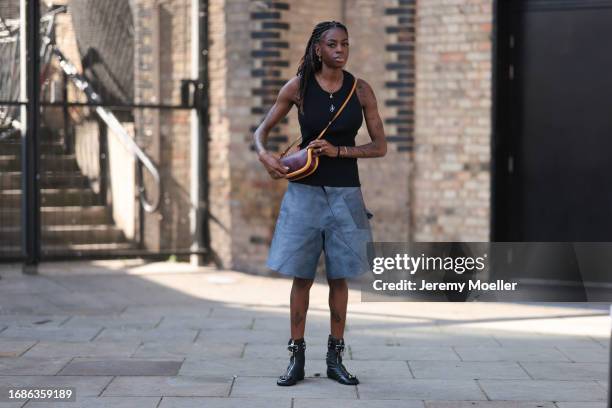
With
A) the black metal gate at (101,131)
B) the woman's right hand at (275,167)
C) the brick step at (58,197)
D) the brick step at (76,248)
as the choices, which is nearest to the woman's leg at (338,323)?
the woman's right hand at (275,167)

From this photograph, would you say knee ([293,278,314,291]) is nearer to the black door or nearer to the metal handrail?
the black door

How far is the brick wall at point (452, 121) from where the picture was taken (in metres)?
9.38

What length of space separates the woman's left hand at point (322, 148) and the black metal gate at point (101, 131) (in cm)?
529

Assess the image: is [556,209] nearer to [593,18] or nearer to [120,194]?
[593,18]

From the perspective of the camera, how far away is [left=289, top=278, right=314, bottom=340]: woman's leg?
5434 mm

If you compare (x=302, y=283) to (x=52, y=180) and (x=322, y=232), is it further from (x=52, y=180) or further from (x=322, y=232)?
(x=52, y=180)

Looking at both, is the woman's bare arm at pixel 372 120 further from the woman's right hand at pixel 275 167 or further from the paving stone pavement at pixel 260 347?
the paving stone pavement at pixel 260 347

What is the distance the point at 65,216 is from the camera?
1036 cm

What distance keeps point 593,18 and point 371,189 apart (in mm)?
2586

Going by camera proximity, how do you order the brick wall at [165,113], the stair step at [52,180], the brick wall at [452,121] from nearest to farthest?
the brick wall at [452,121], the stair step at [52,180], the brick wall at [165,113]

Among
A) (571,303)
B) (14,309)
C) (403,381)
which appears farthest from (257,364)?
(571,303)

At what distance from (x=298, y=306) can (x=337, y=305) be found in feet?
0.68

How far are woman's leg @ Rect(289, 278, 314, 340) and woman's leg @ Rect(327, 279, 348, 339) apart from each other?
0.45ft

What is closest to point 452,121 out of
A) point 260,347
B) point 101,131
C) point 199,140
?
point 199,140
